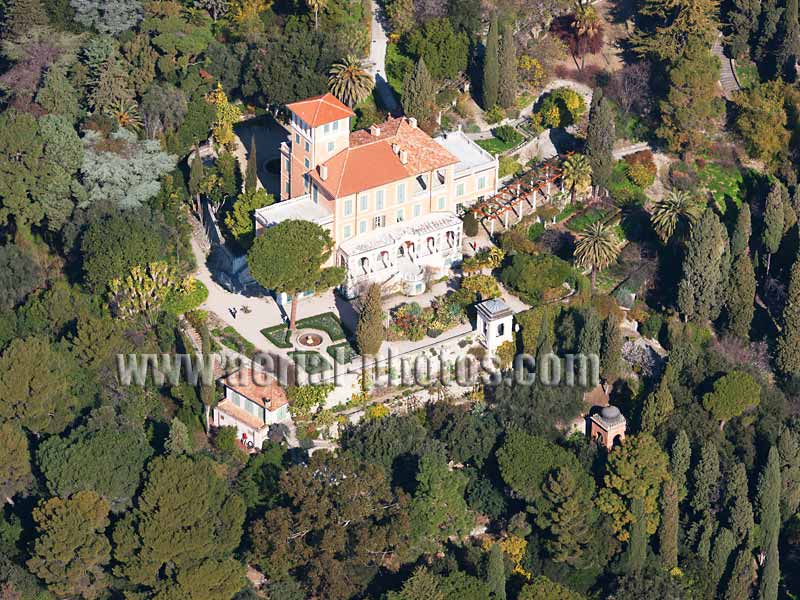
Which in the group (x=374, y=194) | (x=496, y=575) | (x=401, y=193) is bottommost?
(x=496, y=575)

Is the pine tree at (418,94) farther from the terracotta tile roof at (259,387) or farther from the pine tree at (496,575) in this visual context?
the pine tree at (496,575)

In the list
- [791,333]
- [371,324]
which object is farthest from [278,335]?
[791,333]

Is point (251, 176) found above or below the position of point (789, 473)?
above

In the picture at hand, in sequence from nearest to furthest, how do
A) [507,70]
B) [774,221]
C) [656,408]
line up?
[656,408] → [774,221] → [507,70]

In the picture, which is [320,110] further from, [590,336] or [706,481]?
[706,481]

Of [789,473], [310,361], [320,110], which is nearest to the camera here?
[310,361]

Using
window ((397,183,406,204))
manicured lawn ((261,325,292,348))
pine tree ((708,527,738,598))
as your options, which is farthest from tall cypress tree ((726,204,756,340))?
manicured lawn ((261,325,292,348))

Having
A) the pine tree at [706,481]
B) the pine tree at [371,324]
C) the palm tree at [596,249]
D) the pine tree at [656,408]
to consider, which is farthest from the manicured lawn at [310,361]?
the pine tree at [706,481]
